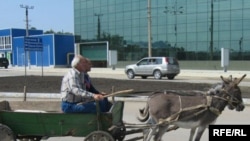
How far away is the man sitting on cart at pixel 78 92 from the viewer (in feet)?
24.2

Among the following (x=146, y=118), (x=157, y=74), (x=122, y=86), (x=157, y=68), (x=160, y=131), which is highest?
(x=146, y=118)

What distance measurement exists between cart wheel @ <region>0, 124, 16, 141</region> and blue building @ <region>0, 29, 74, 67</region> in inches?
2613

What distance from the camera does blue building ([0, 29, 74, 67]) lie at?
256 ft

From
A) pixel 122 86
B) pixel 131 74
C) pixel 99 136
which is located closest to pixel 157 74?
pixel 131 74

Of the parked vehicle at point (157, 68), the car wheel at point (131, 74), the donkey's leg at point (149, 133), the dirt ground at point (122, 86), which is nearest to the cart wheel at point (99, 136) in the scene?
the donkey's leg at point (149, 133)

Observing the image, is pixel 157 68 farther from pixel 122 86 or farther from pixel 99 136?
pixel 99 136

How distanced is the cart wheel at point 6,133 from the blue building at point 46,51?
66359 mm

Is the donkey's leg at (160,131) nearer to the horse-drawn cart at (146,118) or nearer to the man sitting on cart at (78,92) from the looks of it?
the horse-drawn cart at (146,118)

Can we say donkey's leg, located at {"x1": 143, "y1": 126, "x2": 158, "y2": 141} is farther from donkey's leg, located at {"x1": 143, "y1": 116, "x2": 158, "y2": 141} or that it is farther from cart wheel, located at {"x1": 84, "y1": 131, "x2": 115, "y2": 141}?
cart wheel, located at {"x1": 84, "y1": 131, "x2": 115, "y2": 141}

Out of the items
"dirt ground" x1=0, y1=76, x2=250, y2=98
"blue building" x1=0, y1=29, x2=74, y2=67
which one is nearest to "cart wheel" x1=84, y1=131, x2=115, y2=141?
"dirt ground" x1=0, y1=76, x2=250, y2=98

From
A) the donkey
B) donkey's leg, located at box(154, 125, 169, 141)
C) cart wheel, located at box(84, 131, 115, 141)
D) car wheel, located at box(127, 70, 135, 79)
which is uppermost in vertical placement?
the donkey

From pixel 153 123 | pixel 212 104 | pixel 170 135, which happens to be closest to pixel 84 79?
pixel 153 123

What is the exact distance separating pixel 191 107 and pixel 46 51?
74089 millimetres

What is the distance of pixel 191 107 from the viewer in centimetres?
697
